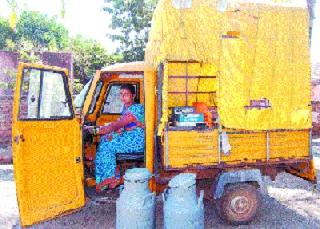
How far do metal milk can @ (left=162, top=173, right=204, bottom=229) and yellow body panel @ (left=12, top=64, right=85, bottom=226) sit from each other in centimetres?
113

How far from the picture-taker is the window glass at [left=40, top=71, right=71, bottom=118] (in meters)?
4.48

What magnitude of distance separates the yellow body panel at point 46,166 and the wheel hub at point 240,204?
1856mm

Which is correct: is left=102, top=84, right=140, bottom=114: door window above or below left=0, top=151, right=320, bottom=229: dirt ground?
above

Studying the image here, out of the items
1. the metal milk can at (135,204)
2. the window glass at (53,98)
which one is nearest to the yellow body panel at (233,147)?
the metal milk can at (135,204)

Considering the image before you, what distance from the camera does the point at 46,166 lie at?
14.7ft

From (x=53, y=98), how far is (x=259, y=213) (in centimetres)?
310

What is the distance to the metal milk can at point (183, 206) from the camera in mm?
4305

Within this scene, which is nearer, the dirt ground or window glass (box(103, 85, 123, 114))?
the dirt ground

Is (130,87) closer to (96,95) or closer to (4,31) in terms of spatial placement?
(96,95)

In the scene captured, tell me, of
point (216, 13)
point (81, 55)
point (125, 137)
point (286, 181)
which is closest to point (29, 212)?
point (125, 137)

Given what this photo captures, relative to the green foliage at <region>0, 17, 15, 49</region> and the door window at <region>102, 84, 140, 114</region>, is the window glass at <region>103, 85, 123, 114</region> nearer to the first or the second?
the door window at <region>102, 84, 140, 114</region>

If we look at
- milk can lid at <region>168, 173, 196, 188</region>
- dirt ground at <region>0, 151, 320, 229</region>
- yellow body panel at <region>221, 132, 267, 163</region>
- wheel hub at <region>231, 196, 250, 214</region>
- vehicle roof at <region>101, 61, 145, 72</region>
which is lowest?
dirt ground at <region>0, 151, 320, 229</region>

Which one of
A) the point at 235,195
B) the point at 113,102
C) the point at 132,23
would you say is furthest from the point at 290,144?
the point at 132,23

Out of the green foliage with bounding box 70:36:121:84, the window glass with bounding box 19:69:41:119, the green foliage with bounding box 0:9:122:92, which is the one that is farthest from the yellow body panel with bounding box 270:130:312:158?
the green foliage with bounding box 70:36:121:84
